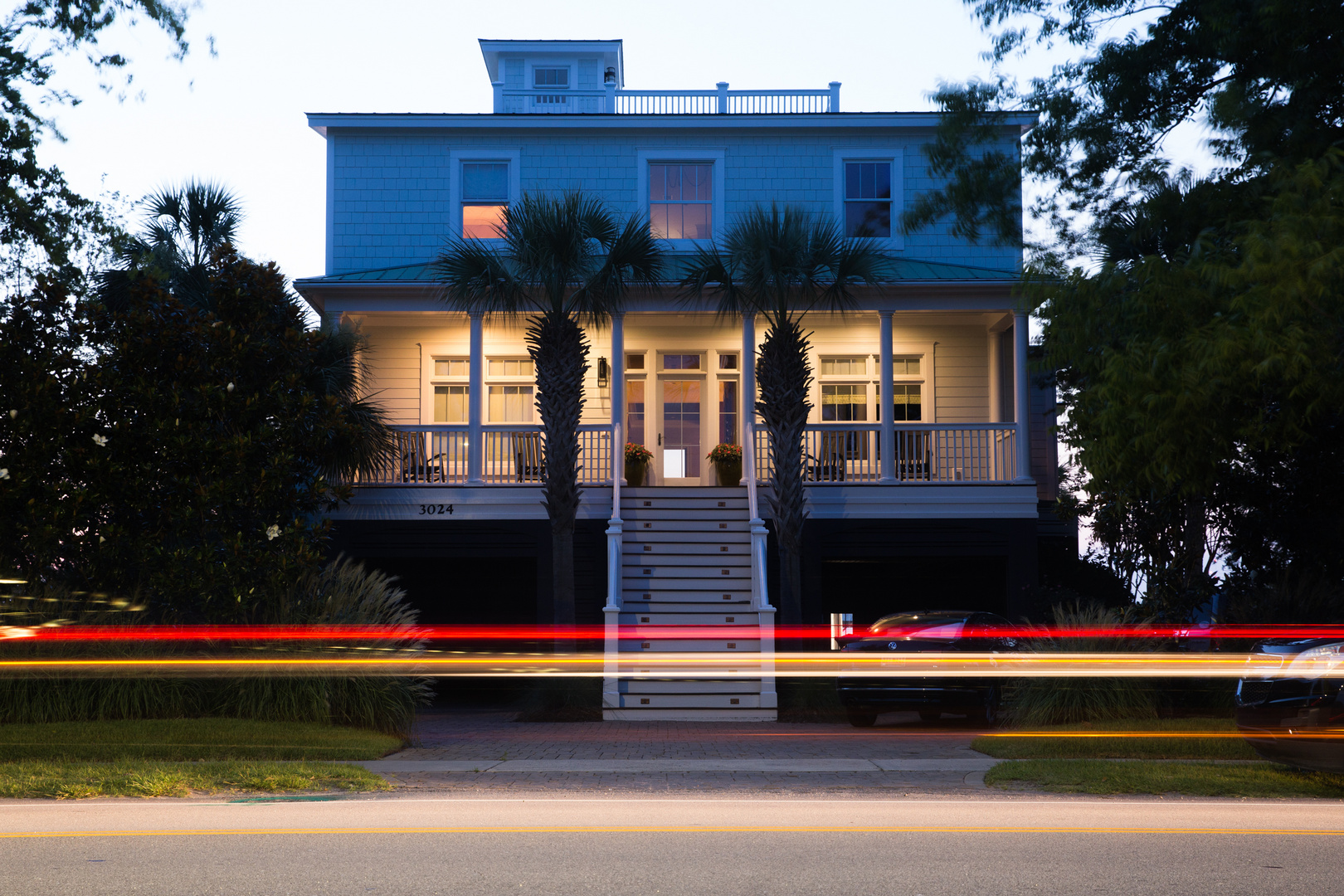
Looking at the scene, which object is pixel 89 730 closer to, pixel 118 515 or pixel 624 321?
pixel 118 515

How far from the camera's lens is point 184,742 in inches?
444

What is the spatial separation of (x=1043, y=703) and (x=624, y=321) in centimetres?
1119

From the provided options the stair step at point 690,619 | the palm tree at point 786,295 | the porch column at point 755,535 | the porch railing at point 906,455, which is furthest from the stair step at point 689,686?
the porch railing at point 906,455

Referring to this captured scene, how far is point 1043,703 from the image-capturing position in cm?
1330

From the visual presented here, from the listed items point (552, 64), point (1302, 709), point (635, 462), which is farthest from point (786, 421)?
point (552, 64)

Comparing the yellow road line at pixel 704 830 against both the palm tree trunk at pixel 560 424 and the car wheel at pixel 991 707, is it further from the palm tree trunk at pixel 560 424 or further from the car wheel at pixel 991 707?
the palm tree trunk at pixel 560 424

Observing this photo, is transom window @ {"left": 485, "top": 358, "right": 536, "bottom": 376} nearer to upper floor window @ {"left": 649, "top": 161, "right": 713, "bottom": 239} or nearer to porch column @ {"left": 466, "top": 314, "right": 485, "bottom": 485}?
porch column @ {"left": 466, "top": 314, "right": 485, "bottom": 485}

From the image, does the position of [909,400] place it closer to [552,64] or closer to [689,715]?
[689,715]

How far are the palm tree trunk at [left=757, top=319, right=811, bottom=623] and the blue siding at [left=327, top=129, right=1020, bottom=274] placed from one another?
5.26m

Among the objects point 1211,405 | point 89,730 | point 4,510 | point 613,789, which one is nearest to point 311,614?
point 89,730

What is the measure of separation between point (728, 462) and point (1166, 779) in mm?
11641

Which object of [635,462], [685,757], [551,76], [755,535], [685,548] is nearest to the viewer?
[685,757]

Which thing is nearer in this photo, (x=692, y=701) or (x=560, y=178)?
(x=692, y=701)

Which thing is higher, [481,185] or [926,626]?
[481,185]
